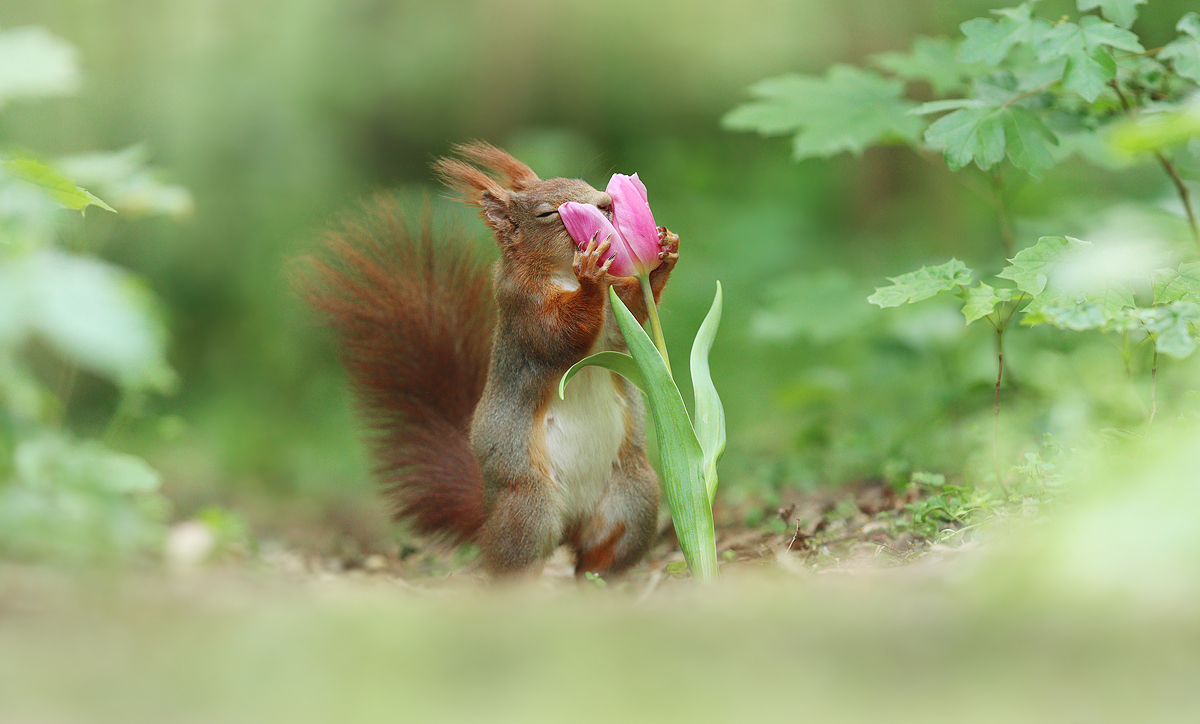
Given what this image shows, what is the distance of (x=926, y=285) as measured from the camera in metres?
2.47

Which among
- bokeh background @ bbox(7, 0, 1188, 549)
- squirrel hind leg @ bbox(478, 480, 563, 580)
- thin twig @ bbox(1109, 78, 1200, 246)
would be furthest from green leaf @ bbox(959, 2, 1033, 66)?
squirrel hind leg @ bbox(478, 480, 563, 580)

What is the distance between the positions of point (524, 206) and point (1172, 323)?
1.79 m

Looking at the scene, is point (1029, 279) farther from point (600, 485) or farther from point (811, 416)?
point (811, 416)

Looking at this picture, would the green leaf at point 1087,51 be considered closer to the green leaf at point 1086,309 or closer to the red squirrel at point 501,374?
the green leaf at point 1086,309

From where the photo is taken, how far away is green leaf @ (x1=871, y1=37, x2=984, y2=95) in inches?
139

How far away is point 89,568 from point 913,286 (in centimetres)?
202

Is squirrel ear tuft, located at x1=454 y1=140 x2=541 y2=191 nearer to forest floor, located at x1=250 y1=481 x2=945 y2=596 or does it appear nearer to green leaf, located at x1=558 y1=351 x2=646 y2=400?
green leaf, located at x1=558 y1=351 x2=646 y2=400

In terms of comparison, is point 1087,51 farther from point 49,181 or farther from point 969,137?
point 49,181

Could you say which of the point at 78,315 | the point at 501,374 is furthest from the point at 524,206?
the point at 78,315

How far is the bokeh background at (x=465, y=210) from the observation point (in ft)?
16.1


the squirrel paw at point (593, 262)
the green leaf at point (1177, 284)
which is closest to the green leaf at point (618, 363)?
the squirrel paw at point (593, 262)

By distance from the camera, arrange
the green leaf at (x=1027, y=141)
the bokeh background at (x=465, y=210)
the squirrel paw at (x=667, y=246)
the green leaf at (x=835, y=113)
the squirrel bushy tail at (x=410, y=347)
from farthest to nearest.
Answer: the bokeh background at (x=465, y=210) → the green leaf at (x=835, y=113) → the squirrel bushy tail at (x=410, y=347) → the green leaf at (x=1027, y=141) → the squirrel paw at (x=667, y=246)

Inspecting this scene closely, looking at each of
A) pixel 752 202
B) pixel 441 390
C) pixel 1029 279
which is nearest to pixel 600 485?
pixel 441 390

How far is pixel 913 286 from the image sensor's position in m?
2.48
